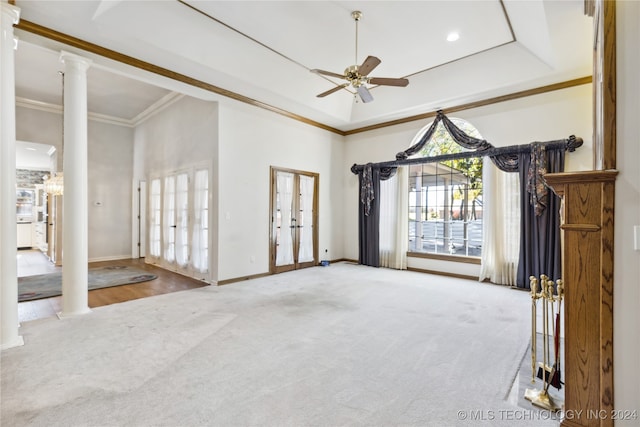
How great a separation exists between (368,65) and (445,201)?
3621 mm

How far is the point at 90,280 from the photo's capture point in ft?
17.6

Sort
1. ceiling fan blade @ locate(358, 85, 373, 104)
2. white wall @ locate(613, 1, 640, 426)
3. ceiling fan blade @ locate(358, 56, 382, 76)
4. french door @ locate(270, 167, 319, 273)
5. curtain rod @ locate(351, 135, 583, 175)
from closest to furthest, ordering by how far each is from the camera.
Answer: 1. white wall @ locate(613, 1, 640, 426)
2. ceiling fan blade @ locate(358, 56, 382, 76)
3. ceiling fan blade @ locate(358, 85, 373, 104)
4. curtain rod @ locate(351, 135, 583, 175)
5. french door @ locate(270, 167, 319, 273)

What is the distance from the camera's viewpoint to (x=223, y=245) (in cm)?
526

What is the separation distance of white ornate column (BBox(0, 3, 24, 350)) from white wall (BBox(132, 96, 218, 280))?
2.55 m

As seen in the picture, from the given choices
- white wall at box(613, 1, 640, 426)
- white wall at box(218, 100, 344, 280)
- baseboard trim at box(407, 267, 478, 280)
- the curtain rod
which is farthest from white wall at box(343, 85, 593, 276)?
white wall at box(613, 1, 640, 426)

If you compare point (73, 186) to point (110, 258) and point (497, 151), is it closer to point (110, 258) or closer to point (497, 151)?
point (110, 258)

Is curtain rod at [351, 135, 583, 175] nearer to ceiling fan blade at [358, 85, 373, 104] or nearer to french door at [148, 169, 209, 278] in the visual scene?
ceiling fan blade at [358, 85, 373, 104]

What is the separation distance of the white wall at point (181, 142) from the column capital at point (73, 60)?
1860 mm

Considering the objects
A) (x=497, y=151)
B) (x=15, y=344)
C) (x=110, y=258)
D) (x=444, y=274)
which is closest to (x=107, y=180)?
(x=110, y=258)

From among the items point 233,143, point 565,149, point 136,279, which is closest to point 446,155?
point 565,149

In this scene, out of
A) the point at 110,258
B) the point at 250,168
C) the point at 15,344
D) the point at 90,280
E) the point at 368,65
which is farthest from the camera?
the point at 110,258

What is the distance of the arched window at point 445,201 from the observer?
19.2ft

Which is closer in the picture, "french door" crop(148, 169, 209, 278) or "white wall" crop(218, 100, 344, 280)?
"white wall" crop(218, 100, 344, 280)

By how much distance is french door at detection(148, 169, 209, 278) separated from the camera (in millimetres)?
5598
